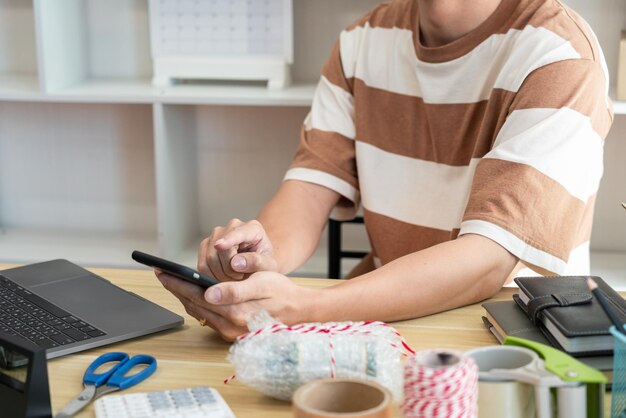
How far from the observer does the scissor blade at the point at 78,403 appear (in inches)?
34.7

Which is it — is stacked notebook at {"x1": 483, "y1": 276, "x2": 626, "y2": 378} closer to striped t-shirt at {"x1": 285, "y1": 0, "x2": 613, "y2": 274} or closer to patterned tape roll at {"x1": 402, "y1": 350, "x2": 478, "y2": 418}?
striped t-shirt at {"x1": 285, "y1": 0, "x2": 613, "y2": 274}

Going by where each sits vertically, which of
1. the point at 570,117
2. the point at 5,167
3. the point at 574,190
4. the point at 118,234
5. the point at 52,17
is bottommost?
the point at 118,234

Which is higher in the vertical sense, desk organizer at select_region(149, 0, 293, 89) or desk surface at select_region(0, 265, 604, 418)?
desk organizer at select_region(149, 0, 293, 89)

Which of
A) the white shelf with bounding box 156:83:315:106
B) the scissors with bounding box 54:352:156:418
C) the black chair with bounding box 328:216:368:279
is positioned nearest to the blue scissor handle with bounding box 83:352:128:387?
the scissors with bounding box 54:352:156:418

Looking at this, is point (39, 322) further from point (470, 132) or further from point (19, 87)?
point (19, 87)

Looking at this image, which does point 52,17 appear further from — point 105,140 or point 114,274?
point 114,274

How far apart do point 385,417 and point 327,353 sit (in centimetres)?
16

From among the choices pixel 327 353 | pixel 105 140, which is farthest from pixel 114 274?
pixel 105 140

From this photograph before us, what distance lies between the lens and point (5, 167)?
2.71 meters

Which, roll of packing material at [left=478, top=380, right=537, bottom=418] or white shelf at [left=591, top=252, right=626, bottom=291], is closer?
roll of packing material at [left=478, top=380, right=537, bottom=418]

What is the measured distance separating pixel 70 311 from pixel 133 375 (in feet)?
0.73

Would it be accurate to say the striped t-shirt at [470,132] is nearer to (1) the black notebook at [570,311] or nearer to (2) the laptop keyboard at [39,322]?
(1) the black notebook at [570,311]

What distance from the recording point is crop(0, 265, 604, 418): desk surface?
918 mm

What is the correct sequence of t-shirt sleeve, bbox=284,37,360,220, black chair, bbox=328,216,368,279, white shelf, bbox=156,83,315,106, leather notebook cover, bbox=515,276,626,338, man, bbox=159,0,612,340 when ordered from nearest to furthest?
1. leather notebook cover, bbox=515,276,626,338
2. man, bbox=159,0,612,340
3. t-shirt sleeve, bbox=284,37,360,220
4. black chair, bbox=328,216,368,279
5. white shelf, bbox=156,83,315,106
